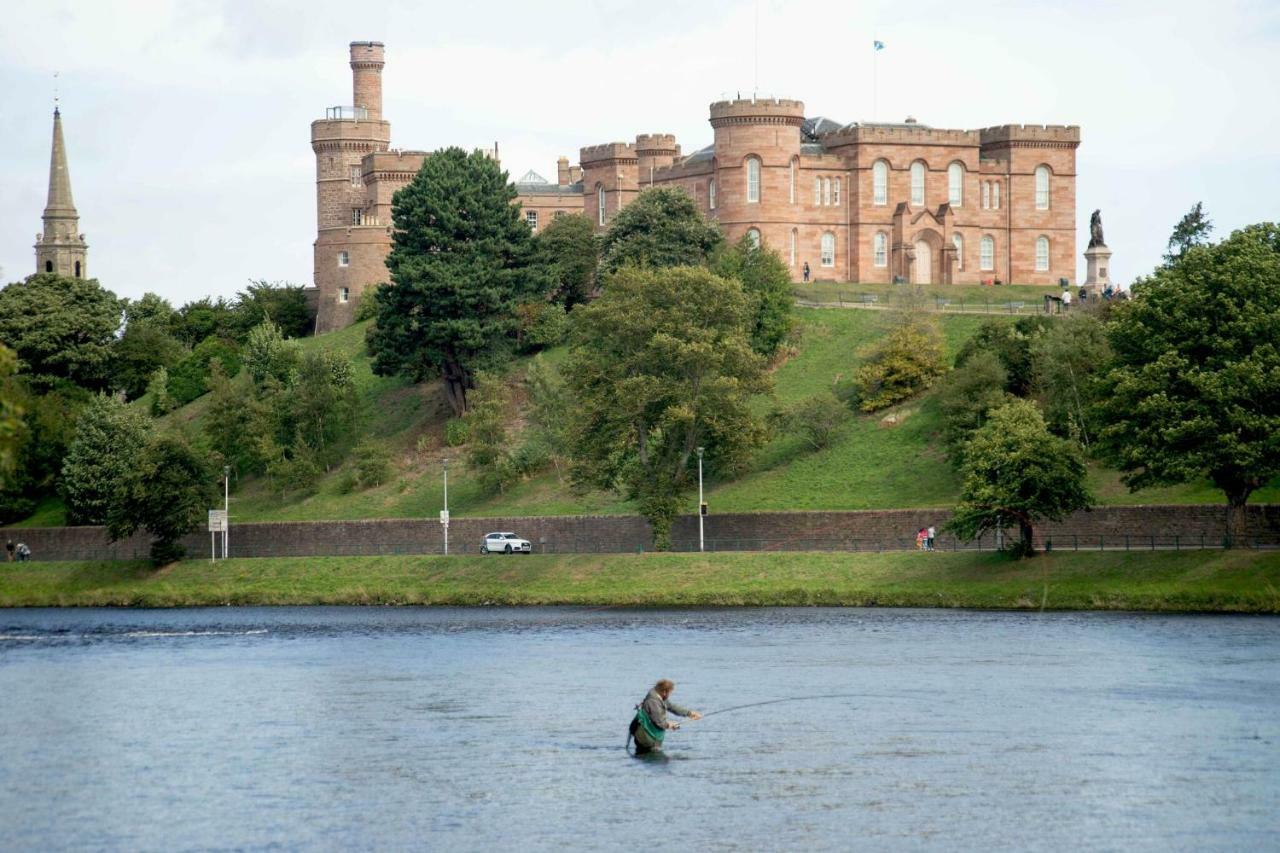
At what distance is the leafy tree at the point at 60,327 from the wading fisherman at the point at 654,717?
270 ft

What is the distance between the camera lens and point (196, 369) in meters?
126

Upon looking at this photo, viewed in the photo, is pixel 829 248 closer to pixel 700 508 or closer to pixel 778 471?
pixel 778 471

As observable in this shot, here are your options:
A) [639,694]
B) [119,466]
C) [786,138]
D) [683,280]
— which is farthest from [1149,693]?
[786,138]

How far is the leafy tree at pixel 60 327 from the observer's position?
392 feet

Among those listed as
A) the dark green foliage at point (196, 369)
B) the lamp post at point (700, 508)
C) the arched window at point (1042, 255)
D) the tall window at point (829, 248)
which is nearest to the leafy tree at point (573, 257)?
the tall window at point (829, 248)

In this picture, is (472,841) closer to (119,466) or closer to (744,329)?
(744,329)

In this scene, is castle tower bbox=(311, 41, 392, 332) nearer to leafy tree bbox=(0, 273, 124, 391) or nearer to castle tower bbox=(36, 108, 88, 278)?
leafy tree bbox=(0, 273, 124, 391)

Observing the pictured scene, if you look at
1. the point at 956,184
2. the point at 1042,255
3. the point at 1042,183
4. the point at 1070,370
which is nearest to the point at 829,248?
the point at 956,184

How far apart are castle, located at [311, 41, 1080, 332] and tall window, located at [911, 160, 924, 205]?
57 millimetres

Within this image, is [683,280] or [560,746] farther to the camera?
[683,280]

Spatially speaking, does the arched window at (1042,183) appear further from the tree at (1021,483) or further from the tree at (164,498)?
the tree at (164,498)

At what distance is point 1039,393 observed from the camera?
3479 inches

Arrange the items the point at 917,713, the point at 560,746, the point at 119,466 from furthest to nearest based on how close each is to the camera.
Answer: the point at 119,466 < the point at 917,713 < the point at 560,746

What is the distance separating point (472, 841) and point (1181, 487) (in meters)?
47.4
